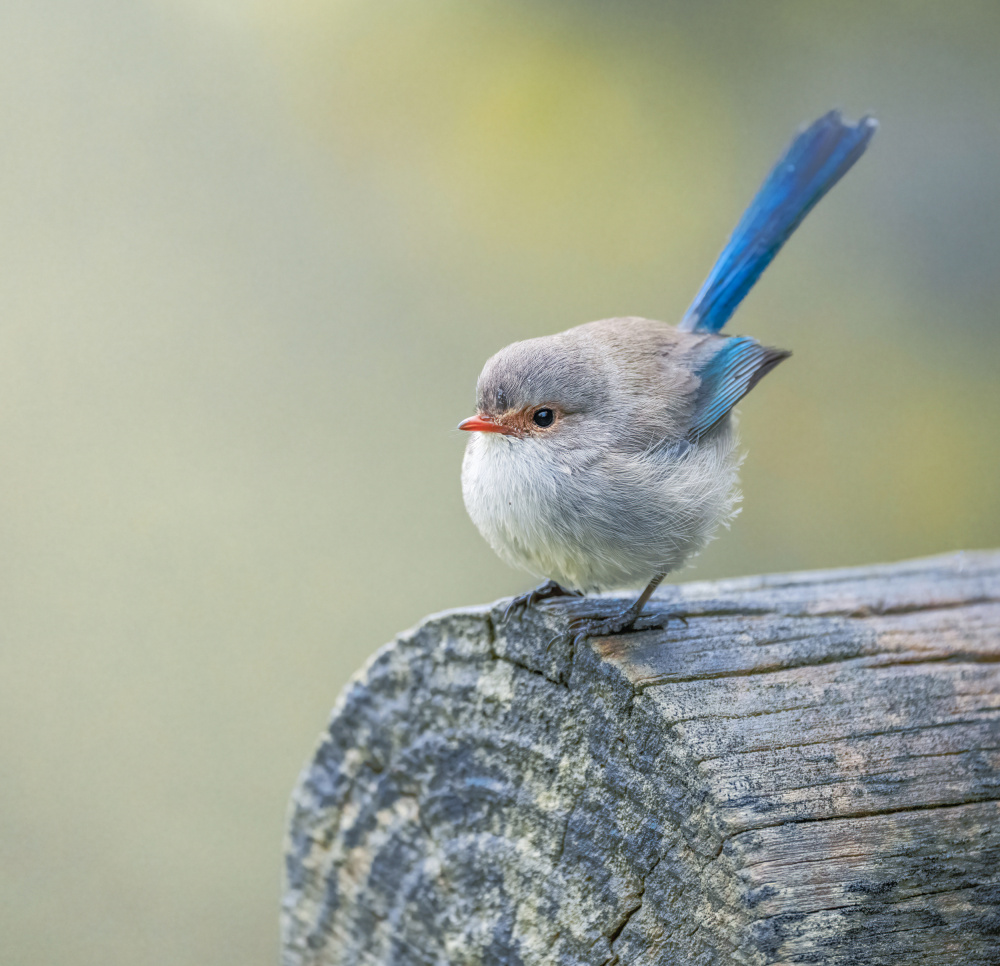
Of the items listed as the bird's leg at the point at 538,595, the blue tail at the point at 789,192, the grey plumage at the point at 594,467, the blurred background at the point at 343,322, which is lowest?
the bird's leg at the point at 538,595

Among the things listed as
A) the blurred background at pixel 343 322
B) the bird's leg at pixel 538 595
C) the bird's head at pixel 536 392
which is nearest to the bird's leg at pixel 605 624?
the bird's leg at pixel 538 595

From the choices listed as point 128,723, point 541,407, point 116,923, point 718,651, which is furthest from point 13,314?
point 718,651

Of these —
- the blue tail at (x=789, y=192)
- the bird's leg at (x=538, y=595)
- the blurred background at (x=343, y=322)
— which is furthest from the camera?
the blurred background at (x=343, y=322)

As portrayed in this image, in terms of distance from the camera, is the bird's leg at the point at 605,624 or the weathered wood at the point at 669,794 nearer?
the weathered wood at the point at 669,794

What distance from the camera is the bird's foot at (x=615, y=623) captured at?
1982mm

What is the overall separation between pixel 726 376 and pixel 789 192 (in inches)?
21.6

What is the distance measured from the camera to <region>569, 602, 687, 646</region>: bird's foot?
6.50 ft

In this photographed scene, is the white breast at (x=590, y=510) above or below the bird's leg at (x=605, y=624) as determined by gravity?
above

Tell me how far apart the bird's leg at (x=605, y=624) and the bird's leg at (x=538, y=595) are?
4.9 inches

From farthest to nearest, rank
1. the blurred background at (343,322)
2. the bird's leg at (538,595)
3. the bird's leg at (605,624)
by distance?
the blurred background at (343,322) → the bird's leg at (538,595) → the bird's leg at (605,624)

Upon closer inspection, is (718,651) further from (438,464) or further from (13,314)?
(13,314)

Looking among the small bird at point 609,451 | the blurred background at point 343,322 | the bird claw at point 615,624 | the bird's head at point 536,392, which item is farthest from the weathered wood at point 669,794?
the blurred background at point 343,322

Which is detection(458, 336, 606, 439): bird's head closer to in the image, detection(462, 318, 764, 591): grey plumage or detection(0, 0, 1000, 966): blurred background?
detection(462, 318, 764, 591): grey plumage

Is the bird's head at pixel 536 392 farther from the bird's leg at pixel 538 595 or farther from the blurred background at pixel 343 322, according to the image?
the blurred background at pixel 343 322
